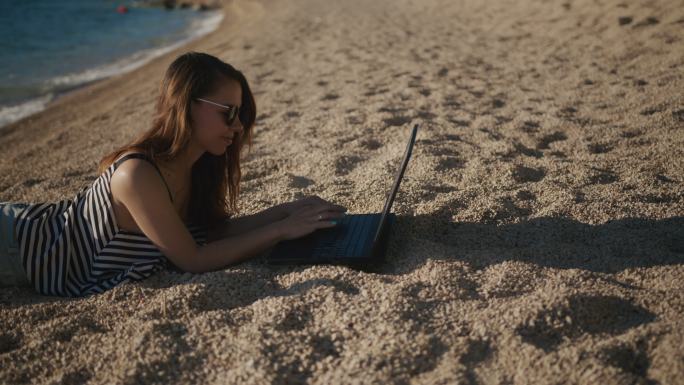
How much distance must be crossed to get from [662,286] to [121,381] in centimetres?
195

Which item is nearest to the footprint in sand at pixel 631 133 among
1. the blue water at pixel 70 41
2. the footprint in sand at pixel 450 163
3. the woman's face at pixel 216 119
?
the footprint in sand at pixel 450 163

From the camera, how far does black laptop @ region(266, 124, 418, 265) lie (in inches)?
92.6

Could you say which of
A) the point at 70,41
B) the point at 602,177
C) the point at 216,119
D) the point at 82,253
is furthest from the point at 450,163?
the point at 70,41

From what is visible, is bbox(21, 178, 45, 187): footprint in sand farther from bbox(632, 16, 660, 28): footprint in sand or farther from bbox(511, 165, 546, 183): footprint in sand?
bbox(632, 16, 660, 28): footprint in sand

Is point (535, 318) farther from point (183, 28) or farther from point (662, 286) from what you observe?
point (183, 28)

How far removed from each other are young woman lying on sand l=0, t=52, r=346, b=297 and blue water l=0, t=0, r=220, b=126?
5411 mm

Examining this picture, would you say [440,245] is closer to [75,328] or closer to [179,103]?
[179,103]

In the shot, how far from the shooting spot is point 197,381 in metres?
1.81

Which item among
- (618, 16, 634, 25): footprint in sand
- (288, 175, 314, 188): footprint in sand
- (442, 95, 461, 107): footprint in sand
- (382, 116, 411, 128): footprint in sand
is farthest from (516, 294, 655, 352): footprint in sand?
(618, 16, 634, 25): footprint in sand

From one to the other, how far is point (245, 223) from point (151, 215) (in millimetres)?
681

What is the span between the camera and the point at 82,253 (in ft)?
8.09

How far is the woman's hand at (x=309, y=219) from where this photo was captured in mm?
2516

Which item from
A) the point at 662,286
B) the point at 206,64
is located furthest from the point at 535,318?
the point at 206,64

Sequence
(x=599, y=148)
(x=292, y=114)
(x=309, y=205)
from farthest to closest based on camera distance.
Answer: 1. (x=292, y=114)
2. (x=599, y=148)
3. (x=309, y=205)
